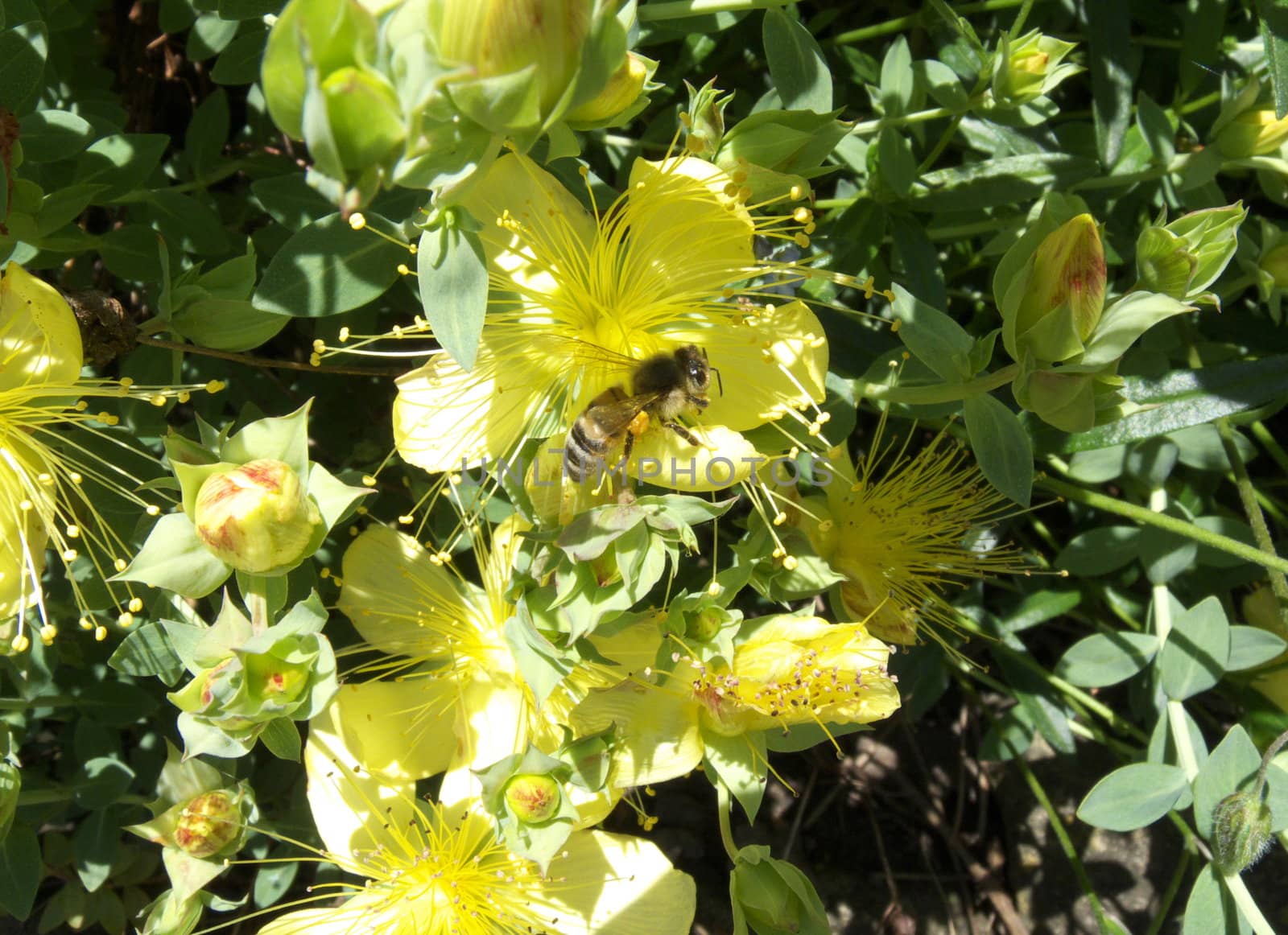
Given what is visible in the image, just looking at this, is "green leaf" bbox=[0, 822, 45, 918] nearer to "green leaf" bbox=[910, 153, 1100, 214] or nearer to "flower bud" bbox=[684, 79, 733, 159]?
"flower bud" bbox=[684, 79, 733, 159]

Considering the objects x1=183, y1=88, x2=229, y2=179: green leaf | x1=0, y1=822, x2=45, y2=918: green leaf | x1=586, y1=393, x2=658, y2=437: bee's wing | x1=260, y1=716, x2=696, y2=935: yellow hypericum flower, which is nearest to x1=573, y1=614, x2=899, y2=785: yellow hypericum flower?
x1=260, y1=716, x2=696, y2=935: yellow hypericum flower

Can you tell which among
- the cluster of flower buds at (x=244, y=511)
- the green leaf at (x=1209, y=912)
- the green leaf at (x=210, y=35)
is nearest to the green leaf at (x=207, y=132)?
the green leaf at (x=210, y=35)

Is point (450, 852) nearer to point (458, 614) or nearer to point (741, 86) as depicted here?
point (458, 614)

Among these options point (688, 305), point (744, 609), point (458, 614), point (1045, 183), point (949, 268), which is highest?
point (1045, 183)

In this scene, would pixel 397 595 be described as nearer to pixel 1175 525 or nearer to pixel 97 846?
pixel 97 846

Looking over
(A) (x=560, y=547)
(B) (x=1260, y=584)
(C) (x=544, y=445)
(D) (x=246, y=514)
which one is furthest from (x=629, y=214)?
(B) (x=1260, y=584)
